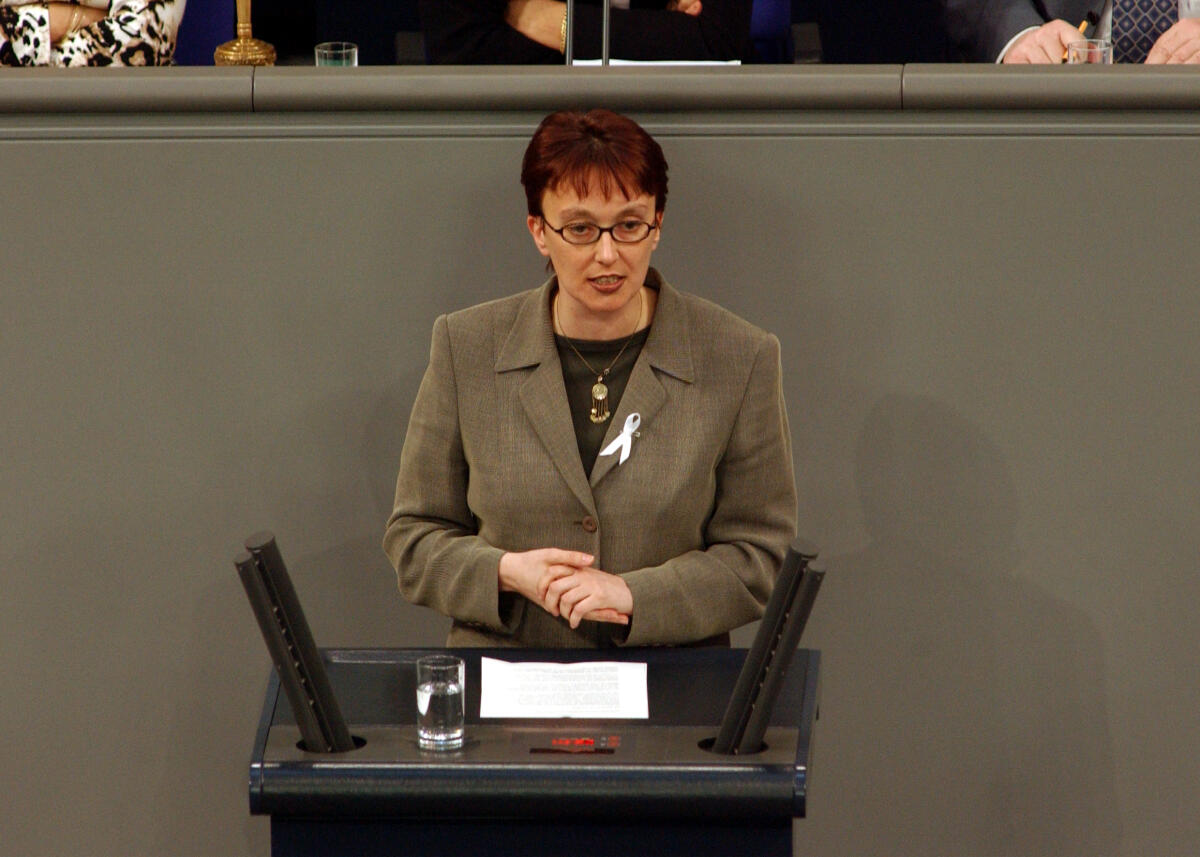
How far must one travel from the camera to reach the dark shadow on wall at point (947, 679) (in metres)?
3.02

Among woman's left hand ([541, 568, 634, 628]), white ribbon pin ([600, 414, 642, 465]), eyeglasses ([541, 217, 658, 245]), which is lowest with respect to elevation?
woman's left hand ([541, 568, 634, 628])

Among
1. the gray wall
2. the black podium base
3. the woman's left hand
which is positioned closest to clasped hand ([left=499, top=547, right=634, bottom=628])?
the woman's left hand

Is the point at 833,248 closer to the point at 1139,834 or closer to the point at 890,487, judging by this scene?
the point at 890,487

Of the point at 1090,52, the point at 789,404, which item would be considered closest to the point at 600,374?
the point at 789,404

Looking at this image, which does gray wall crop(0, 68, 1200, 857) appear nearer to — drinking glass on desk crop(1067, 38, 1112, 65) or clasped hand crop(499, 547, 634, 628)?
drinking glass on desk crop(1067, 38, 1112, 65)

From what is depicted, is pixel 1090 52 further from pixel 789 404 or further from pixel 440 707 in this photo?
pixel 440 707

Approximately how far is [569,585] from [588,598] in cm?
3

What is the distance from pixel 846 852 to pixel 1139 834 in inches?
20.3

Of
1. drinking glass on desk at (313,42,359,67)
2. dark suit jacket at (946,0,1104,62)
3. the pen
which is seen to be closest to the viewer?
drinking glass on desk at (313,42,359,67)

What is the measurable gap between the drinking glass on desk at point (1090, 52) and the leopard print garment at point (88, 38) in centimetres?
166

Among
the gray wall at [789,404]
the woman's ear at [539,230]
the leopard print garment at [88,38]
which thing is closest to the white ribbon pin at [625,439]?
the woman's ear at [539,230]

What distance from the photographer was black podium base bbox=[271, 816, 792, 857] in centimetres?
214

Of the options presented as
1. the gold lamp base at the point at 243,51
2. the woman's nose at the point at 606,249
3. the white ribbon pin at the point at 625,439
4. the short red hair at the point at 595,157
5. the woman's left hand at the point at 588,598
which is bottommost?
the woman's left hand at the point at 588,598

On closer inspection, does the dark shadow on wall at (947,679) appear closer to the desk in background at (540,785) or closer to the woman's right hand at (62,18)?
the desk in background at (540,785)
